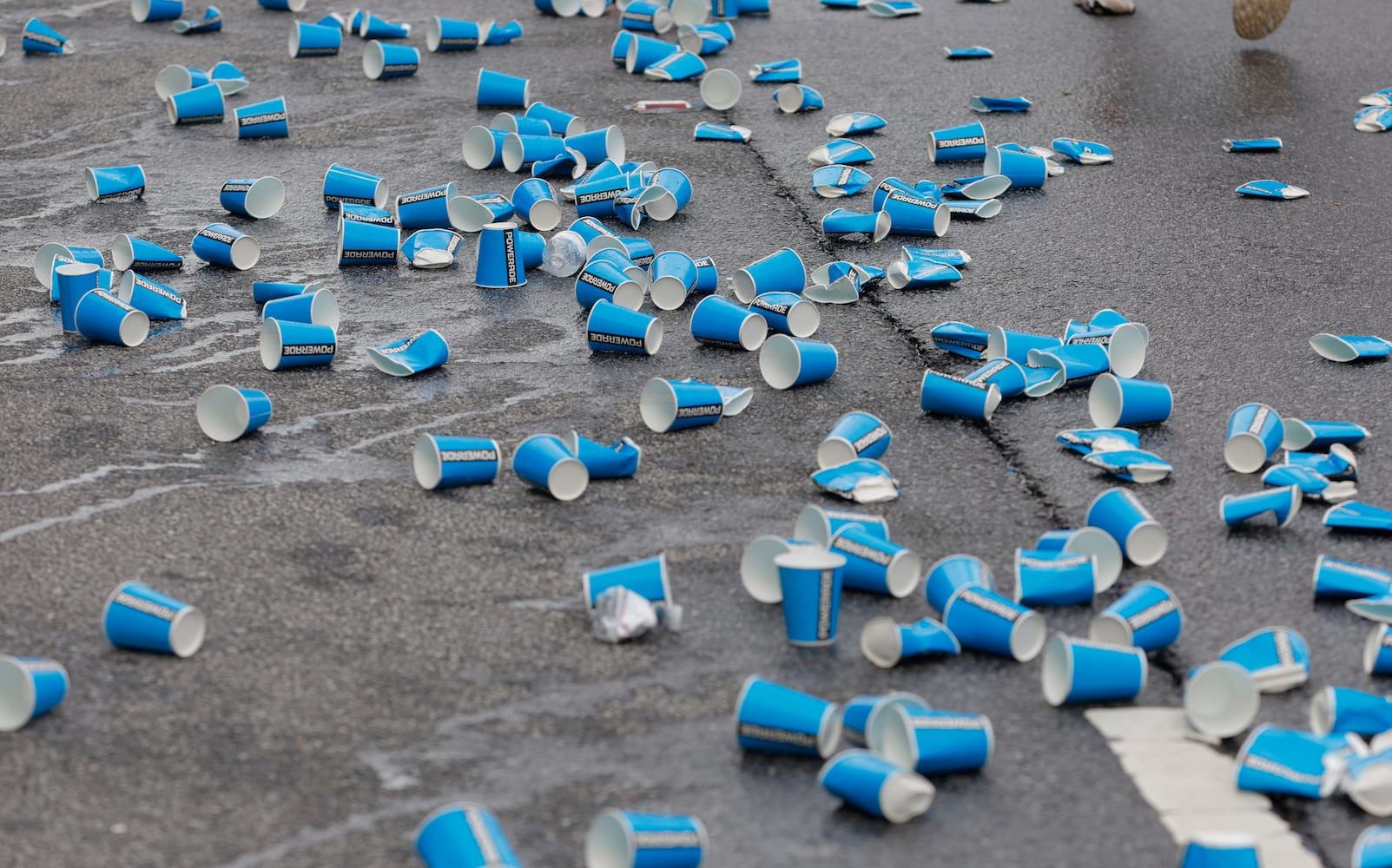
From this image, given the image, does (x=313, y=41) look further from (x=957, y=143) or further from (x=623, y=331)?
(x=623, y=331)

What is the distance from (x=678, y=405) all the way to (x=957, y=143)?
2.67m

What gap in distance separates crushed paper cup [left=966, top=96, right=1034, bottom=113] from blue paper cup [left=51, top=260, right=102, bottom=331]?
4021 mm

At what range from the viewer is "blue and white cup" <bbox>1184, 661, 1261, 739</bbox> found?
2.64 m

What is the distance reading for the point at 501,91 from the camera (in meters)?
6.80

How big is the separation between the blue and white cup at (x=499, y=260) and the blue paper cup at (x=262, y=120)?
191cm

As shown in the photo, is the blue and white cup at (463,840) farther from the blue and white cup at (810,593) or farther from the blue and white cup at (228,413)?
the blue and white cup at (228,413)

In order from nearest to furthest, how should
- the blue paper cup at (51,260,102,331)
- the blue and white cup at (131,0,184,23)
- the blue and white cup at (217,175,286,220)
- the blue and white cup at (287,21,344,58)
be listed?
the blue paper cup at (51,260,102,331)
the blue and white cup at (217,175,286,220)
the blue and white cup at (287,21,344,58)
the blue and white cup at (131,0,184,23)

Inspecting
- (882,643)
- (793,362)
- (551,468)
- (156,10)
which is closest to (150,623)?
(551,468)

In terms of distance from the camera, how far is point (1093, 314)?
4.64 metres

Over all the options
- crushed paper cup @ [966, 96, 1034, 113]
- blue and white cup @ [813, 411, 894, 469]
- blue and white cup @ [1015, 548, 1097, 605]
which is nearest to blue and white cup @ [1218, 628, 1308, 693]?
blue and white cup @ [1015, 548, 1097, 605]

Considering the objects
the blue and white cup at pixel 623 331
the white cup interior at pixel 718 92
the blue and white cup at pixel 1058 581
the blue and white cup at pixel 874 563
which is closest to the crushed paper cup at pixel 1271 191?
the white cup interior at pixel 718 92

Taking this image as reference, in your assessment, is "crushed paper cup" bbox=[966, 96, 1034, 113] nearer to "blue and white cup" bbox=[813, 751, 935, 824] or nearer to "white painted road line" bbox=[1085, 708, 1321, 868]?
"white painted road line" bbox=[1085, 708, 1321, 868]

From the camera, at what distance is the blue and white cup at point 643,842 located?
2.23 metres

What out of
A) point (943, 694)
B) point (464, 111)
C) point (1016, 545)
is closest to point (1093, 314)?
point (1016, 545)
